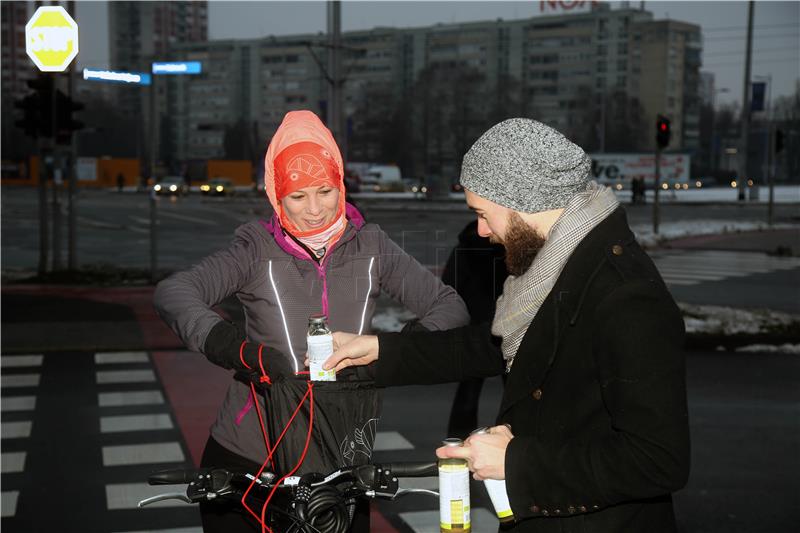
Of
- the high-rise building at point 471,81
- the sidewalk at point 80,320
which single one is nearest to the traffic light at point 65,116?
the sidewalk at point 80,320

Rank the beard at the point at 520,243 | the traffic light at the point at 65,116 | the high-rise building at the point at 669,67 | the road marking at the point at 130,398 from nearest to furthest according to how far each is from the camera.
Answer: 1. the beard at the point at 520,243
2. the road marking at the point at 130,398
3. the traffic light at the point at 65,116
4. the high-rise building at the point at 669,67

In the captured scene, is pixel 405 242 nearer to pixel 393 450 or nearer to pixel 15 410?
pixel 393 450

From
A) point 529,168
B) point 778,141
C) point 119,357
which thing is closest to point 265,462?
point 529,168

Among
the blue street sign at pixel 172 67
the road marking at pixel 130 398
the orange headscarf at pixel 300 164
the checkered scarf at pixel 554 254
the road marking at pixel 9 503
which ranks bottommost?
the road marking at pixel 130 398

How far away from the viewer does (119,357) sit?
10.7 m

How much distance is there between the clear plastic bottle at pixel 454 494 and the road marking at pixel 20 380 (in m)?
7.81

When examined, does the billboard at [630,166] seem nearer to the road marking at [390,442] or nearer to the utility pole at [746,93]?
the utility pole at [746,93]

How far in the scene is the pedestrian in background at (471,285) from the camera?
255 inches

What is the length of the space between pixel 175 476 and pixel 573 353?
3.57 feet

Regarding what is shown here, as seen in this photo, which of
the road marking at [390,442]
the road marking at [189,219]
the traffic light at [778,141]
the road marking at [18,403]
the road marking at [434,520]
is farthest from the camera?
the road marking at [189,219]

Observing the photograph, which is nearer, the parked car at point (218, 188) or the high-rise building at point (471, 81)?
the parked car at point (218, 188)

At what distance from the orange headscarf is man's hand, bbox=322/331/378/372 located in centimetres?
41

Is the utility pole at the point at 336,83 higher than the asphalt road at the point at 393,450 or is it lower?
higher

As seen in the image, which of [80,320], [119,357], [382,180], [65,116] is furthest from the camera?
[382,180]
